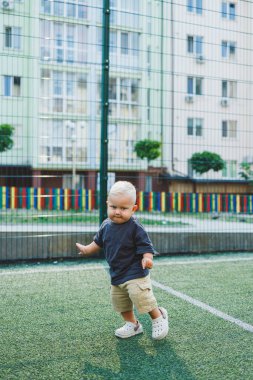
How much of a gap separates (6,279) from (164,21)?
11.6 feet

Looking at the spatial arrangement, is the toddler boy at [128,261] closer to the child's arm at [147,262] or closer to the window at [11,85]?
the child's arm at [147,262]

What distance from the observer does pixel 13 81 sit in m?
4.98

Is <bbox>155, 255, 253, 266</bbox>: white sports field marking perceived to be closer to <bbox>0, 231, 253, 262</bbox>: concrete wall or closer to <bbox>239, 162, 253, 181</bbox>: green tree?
<bbox>0, 231, 253, 262</bbox>: concrete wall

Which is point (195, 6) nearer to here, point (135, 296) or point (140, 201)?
point (135, 296)

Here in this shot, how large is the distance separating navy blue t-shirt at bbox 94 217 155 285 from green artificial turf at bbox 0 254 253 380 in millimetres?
352

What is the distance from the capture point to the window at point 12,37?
15.4 ft

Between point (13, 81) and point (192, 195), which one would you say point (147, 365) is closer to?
point (13, 81)

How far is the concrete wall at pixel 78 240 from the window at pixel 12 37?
200 cm

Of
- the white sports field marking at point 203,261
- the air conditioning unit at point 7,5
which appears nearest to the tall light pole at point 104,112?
the white sports field marking at point 203,261

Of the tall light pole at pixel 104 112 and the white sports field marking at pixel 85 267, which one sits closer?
the white sports field marking at pixel 85 267

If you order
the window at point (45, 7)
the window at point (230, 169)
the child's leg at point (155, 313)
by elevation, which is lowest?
the child's leg at point (155, 313)

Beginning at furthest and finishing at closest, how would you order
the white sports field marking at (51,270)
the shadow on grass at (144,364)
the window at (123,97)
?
the window at (123,97)
the white sports field marking at (51,270)
the shadow on grass at (144,364)

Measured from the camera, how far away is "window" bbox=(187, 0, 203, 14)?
17.4 feet

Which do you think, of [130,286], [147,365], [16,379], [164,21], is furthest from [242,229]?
[16,379]
